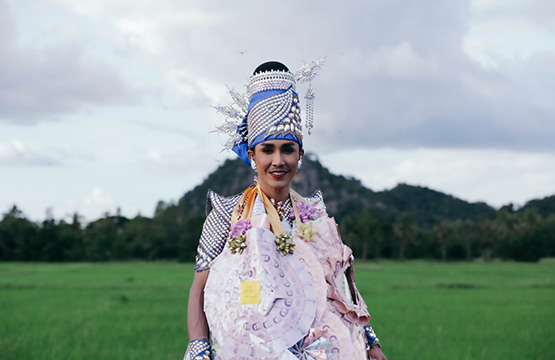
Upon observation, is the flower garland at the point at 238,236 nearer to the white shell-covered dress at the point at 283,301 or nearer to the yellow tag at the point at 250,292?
the white shell-covered dress at the point at 283,301

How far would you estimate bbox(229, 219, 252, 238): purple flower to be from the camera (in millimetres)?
2816

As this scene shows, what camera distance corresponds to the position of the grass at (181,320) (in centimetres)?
910

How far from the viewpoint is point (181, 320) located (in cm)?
1240

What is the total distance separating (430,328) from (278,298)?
933 cm

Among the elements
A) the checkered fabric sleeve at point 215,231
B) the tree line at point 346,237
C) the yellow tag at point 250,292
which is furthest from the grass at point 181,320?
the tree line at point 346,237

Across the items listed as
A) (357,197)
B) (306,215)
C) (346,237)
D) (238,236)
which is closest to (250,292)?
(238,236)

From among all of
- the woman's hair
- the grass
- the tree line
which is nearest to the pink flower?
the woman's hair

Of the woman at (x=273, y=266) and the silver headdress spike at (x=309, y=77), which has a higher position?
the silver headdress spike at (x=309, y=77)

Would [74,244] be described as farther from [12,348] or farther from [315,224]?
[315,224]

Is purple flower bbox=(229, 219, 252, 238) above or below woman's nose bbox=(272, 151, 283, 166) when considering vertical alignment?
below

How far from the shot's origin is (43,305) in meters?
14.9

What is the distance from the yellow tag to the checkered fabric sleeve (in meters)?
0.31

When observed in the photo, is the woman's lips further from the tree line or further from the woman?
the tree line

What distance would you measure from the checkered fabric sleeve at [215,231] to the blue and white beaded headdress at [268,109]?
10.0 inches
